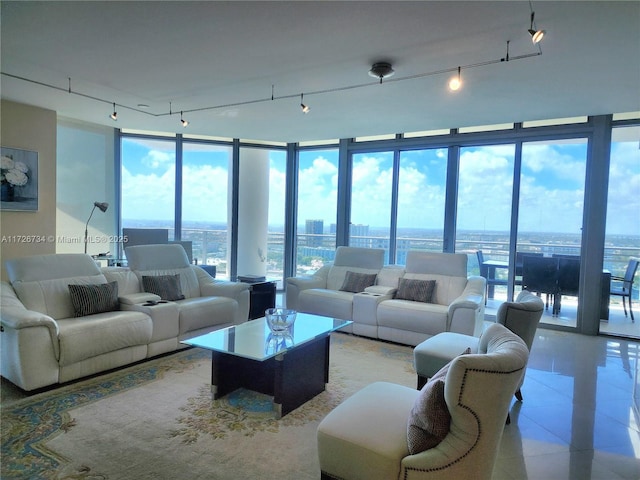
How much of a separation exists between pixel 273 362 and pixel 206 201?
470 centimetres

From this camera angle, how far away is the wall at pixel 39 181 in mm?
4840

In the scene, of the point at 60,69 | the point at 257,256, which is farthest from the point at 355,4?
the point at 257,256

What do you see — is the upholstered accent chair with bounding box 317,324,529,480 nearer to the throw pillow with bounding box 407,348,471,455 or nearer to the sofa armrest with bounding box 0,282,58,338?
the throw pillow with bounding box 407,348,471,455

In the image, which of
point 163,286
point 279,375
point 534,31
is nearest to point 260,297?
point 163,286

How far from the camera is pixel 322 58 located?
3244 millimetres

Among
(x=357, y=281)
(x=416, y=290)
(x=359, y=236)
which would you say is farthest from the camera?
(x=359, y=236)

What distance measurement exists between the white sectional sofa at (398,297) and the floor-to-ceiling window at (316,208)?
1.54 meters

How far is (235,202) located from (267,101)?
2.84 m

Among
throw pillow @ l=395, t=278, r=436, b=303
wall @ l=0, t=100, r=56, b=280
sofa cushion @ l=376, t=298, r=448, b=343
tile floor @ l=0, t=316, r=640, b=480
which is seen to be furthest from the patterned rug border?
wall @ l=0, t=100, r=56, b=280

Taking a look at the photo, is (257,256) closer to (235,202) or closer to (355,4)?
(235,202)

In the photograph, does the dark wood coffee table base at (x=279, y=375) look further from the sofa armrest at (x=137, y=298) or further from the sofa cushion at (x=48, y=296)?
the sofa cushion at (x=48, y=296)

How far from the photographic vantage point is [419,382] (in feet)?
9.29

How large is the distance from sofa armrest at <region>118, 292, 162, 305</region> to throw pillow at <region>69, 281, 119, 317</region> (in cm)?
7

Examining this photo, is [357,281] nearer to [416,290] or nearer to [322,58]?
[416,290]
